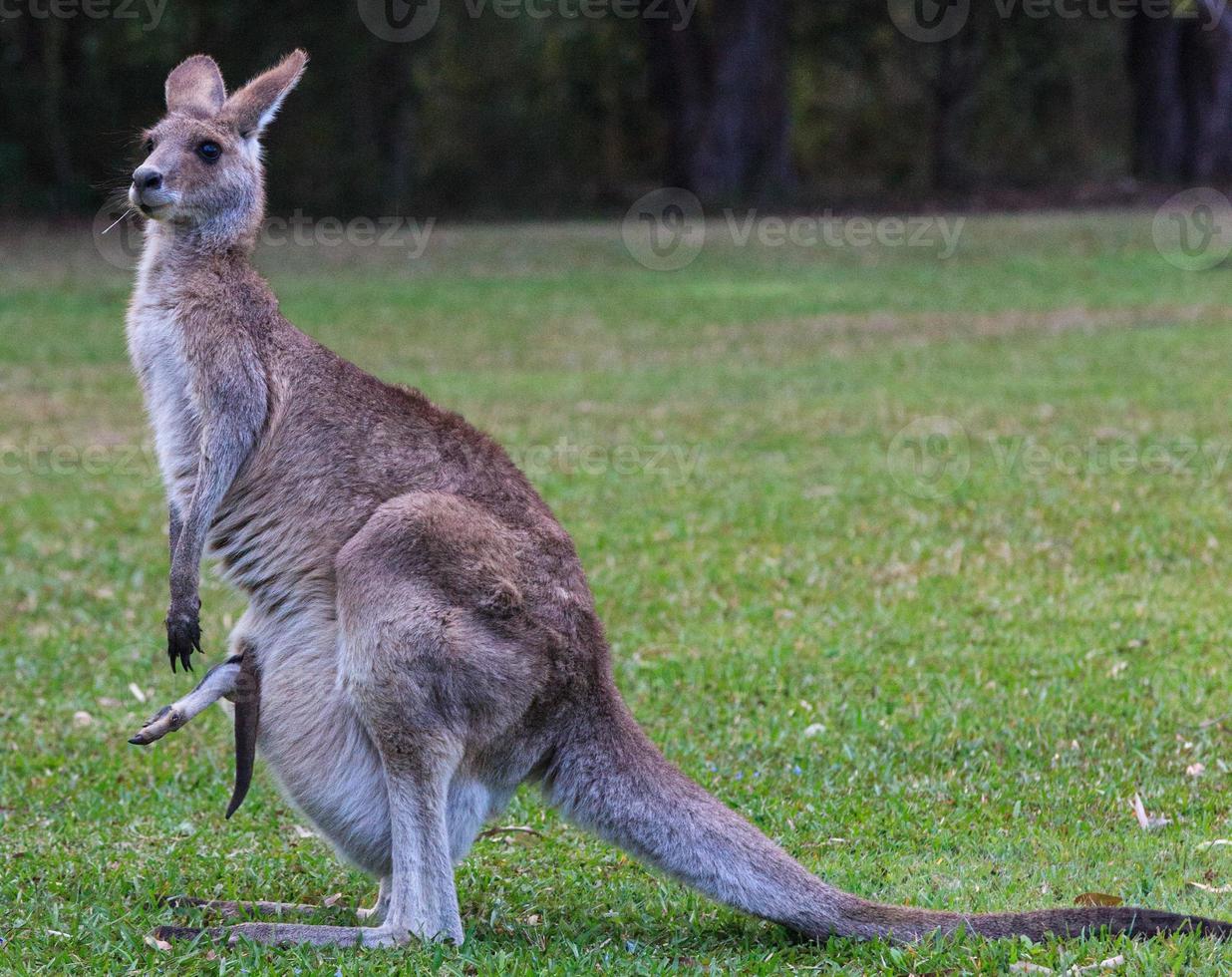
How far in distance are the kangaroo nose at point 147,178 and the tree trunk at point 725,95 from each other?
82.2ft

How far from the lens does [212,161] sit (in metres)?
4.52

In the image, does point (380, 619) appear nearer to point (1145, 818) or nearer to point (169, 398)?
point (169, 398)

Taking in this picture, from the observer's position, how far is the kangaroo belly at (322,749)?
3.90 metres

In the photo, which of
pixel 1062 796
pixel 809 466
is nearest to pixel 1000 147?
pixel 809 466

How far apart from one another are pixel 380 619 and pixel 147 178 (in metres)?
1.44

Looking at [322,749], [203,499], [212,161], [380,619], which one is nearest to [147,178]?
[212,161]

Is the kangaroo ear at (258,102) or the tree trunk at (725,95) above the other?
the tree trunk at (725,95)

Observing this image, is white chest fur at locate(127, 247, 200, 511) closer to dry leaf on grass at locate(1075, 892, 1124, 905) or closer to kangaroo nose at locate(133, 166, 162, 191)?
kangaroo nose at locate(133, 166, 162, 191)

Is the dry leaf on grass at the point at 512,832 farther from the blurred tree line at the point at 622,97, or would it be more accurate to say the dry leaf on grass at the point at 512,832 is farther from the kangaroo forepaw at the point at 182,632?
the blurred tree line at the point at 622,97

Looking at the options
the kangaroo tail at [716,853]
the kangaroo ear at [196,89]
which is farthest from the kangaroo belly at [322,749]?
→ the kangaroo ear at [196,89]

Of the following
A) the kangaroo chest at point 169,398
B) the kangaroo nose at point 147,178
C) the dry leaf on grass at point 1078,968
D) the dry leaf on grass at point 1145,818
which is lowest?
the dry leaf on grass at point 1145,818

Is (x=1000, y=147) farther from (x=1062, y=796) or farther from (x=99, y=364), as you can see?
(x=1062, y=796)

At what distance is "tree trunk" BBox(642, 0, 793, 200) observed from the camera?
2875 cm

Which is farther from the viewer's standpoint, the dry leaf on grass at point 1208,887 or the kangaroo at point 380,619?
the dry leaf on grass at point 1208,887
